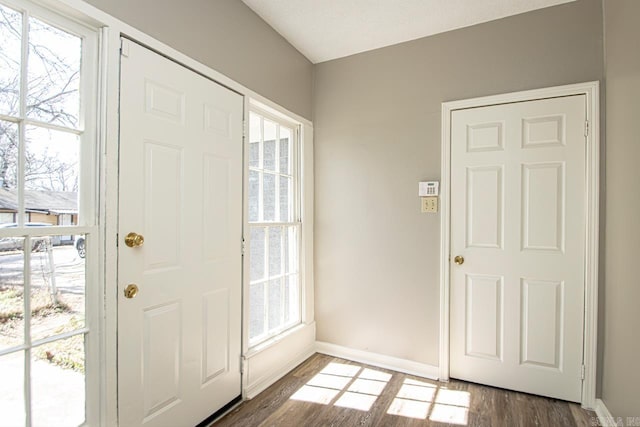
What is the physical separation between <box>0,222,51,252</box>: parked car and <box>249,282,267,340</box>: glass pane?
131 centimetres

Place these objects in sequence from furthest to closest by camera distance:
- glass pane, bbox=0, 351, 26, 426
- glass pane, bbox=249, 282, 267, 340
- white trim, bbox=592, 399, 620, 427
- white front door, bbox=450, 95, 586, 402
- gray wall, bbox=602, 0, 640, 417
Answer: glass pane, bbox=249, 282, 267, 340
white front door, bbox=450, 95, 586, 402
white trim, bbox=592, 399, 620, 427
gray wall, bbox=602, 0, 640, 417
glass pane, bbox=0, 351, 26, 426

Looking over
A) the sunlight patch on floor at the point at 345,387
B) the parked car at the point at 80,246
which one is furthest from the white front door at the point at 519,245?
the parked car at the point at 80,246

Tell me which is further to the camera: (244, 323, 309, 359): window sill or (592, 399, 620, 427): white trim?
(244, 323, 309, 359): window sill

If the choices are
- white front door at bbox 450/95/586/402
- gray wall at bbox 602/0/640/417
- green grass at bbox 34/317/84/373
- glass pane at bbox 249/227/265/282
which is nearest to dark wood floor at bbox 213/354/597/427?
white front door at bbox 450/95/586/402

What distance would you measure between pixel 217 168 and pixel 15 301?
44.2 inches

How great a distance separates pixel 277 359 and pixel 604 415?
2.09 meters

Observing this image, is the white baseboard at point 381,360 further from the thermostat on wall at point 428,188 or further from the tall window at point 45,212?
the tall window at point 45,212

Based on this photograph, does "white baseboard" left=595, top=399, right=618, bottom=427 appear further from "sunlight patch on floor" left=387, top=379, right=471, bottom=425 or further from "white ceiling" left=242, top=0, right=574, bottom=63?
"white ceiling" left=242, top=0, right=574, bottom=63

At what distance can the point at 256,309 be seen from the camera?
8.17 ft

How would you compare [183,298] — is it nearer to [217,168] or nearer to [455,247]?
[217,168]

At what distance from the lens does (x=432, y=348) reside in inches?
103

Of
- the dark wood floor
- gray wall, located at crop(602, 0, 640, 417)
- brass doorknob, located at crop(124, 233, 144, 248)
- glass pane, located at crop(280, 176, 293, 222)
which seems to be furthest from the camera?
glass pane, located at crop(280, 176, 293, 222)

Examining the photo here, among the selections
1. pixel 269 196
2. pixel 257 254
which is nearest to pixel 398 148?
pixel 269 196

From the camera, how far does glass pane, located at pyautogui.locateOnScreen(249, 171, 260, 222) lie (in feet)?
8.02
